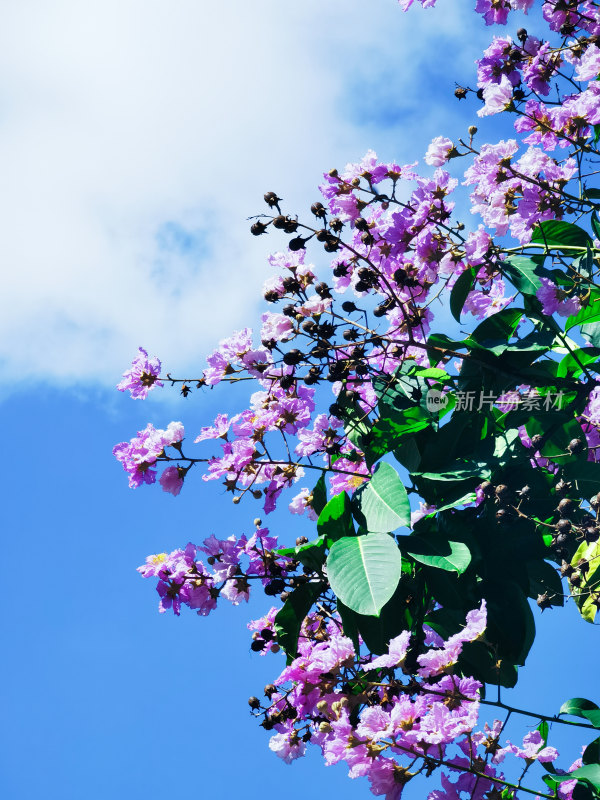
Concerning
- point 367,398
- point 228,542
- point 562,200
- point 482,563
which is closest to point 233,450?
point 228,542

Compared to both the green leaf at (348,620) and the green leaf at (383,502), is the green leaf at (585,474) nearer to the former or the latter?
the green leaf at (383,502)

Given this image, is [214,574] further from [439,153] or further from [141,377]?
[439,153]

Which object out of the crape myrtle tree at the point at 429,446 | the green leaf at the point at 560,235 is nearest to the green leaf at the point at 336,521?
the crape myrtle tree at the point at 429,446

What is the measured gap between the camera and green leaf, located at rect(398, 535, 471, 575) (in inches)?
71.0

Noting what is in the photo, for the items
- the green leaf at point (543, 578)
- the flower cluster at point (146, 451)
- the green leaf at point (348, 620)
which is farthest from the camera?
the flower cluster at point (146, 451)

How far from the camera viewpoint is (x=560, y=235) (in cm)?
235

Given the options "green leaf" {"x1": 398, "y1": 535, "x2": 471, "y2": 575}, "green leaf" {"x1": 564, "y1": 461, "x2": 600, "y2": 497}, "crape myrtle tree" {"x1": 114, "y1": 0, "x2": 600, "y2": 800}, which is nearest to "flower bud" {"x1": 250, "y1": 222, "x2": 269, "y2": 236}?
"crape myrtle tree" {"x1": 114, "y1": 0, "x2": 600, "y2": 800}

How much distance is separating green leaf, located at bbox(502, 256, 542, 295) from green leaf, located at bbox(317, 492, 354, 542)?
85 cm

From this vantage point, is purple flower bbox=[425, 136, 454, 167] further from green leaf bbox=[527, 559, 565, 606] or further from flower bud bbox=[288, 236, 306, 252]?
green leaf bbox=[527, 559, 565, 606]

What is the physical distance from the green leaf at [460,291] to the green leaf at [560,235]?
249 millimetres

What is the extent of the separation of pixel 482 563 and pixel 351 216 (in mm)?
1155

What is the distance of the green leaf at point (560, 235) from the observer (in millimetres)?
2311

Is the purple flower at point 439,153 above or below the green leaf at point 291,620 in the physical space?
above

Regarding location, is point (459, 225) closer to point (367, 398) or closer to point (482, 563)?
point (367, 398)
